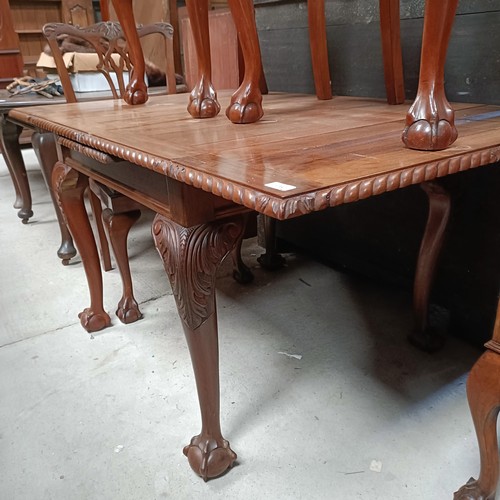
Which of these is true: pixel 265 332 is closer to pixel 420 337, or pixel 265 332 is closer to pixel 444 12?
pixel 420 337

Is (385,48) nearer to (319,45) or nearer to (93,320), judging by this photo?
(319,45)

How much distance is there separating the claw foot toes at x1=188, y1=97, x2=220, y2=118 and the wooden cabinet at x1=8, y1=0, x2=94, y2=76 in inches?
162

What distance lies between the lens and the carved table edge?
52 centimetres

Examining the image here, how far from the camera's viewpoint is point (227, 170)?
0.62 m

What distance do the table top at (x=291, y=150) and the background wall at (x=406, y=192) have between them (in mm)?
151

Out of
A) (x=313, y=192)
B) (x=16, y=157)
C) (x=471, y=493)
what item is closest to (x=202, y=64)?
(x=313, y=192)

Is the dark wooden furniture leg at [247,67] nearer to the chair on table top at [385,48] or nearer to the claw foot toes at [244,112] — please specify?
the claw foot toes at [244,112]

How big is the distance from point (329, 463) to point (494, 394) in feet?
1.15

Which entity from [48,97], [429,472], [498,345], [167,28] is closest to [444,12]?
[498,345]

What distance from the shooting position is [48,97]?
225 centimetres

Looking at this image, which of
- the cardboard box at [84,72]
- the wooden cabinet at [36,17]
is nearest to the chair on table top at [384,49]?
the cardboard box at [84,72]

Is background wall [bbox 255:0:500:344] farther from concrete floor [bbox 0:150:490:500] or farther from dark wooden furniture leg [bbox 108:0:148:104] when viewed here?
dark wooden furniture leg [bbox 108:0:148:104]

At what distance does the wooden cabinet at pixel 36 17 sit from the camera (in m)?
4.52

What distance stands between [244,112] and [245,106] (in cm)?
1
